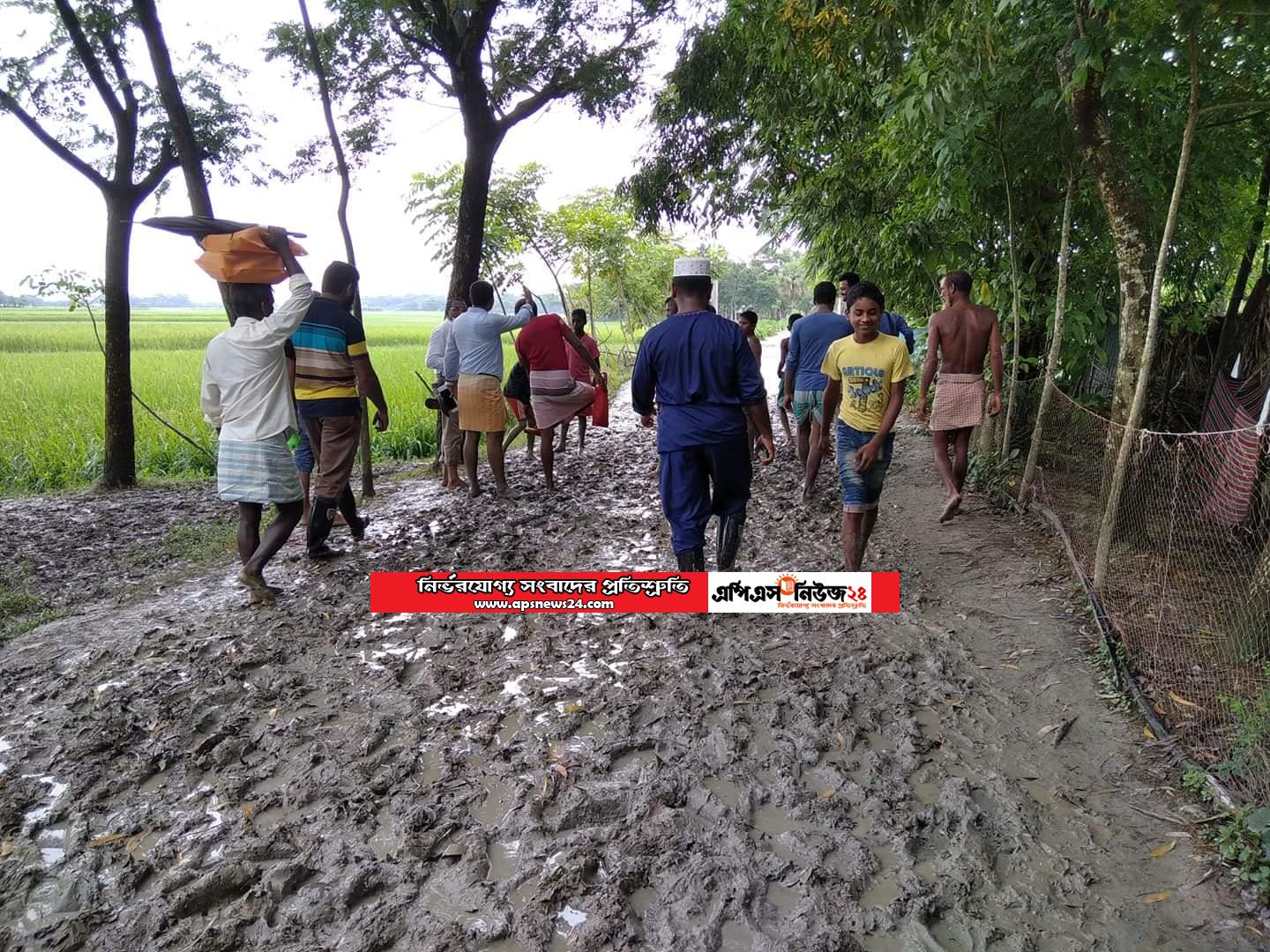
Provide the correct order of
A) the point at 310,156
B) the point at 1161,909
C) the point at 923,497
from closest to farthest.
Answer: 1. the point at 1161,909
2. the point at 923,497
3. the point at 310,156

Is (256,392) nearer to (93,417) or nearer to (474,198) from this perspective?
(474,198)

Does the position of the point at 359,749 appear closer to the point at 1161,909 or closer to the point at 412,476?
the point at 1161,909

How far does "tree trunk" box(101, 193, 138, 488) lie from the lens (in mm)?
7484

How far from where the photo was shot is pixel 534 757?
2818mm

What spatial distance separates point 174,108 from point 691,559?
5.61 meters

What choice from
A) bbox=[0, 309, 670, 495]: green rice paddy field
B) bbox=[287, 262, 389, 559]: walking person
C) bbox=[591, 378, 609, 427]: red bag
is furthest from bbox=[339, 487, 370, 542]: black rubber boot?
bbox=[0, 309, 670, 495]: green rice paddy field

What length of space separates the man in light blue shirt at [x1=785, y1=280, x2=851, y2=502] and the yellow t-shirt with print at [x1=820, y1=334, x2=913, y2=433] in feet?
5.07

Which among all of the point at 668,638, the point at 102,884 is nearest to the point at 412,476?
the point at 668,638

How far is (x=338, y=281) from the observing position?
186 inches

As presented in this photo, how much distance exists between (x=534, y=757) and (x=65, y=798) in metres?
1.57

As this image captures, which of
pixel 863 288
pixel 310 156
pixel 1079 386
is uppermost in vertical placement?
pixel 310 156

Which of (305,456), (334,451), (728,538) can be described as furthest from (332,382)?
(728,538)

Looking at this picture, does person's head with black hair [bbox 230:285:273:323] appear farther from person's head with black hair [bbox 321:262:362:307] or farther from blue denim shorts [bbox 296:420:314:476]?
blue denim shorts [bbox 296:420:314:476]

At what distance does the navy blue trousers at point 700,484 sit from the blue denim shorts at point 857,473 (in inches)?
23.1
